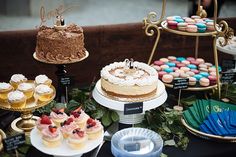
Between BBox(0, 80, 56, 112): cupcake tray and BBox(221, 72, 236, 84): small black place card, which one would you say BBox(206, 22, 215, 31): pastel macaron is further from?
BBox(0, 80, 56, 112): cupcake tray

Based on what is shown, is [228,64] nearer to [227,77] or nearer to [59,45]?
[227,77]

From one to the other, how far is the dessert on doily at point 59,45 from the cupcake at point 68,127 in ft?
1.72

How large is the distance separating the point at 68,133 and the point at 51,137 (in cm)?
9

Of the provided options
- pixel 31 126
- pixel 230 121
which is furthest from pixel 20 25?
pixel 230 121

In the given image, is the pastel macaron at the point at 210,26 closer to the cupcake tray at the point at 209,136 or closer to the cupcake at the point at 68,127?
the cupcake tray at the point at 209,136

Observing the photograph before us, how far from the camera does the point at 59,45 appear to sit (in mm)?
2137

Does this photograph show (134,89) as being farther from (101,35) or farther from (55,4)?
(55,4)

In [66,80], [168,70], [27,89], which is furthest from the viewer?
[168,70]

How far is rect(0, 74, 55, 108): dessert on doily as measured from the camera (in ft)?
5.87

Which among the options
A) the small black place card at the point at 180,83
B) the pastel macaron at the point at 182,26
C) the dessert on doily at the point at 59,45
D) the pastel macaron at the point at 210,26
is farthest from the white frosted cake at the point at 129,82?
the pastel macaron at the point at 210,26

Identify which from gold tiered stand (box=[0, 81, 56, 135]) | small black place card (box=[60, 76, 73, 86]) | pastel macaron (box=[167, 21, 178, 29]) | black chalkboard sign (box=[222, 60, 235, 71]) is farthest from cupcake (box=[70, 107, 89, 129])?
black chalkboard sign (box=[222, 60, 235, 71])

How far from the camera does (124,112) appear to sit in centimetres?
184

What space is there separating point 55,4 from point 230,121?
4846mm

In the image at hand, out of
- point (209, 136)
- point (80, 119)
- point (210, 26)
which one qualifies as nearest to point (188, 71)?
point (210, 26)
